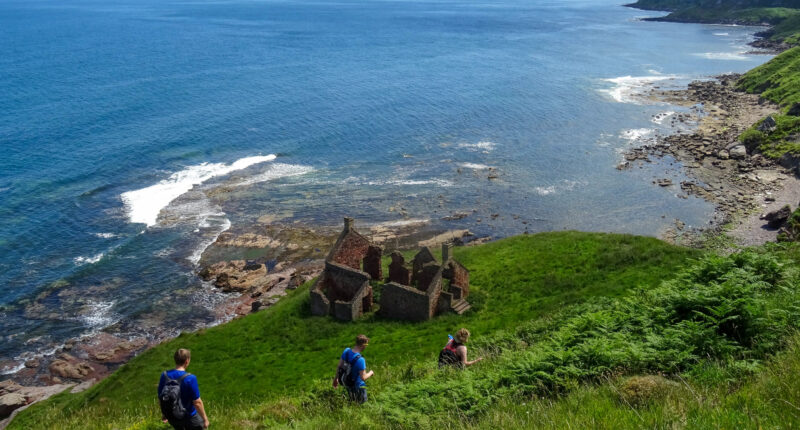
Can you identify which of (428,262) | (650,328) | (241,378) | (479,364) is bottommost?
(241,378)

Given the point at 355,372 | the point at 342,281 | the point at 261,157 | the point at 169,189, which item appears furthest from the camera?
the point at 261,157

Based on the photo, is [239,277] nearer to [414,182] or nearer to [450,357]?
[414,182]

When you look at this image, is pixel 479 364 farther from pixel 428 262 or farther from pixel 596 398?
pixel 428 262

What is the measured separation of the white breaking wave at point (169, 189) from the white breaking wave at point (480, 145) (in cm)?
2956

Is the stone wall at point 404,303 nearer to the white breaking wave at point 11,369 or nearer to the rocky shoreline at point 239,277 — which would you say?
the rocky shoreline at point 239,277

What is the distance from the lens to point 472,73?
13762cm

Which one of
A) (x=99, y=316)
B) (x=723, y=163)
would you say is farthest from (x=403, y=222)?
(x=723, y=163)

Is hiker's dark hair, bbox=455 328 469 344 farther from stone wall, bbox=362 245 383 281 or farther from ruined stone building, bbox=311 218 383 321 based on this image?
stone wall, bbox=362 245 383 281

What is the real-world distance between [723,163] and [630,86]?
50.5 metres

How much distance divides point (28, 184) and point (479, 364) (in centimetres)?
7333

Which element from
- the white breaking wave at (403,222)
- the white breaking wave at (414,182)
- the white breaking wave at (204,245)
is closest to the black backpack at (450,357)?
the white breaking wave at (204,245)

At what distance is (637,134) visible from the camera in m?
91.3

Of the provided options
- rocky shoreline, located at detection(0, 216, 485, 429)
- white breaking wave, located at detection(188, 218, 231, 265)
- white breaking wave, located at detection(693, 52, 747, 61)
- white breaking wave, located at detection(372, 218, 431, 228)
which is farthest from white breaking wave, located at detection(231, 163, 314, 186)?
white breaking wave, located at detection(693, 52, 747, 61)

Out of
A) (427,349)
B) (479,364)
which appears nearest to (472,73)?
(427,349)
